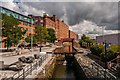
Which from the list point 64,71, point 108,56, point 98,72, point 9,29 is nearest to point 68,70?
point 64,71

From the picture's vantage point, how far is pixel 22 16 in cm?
8312

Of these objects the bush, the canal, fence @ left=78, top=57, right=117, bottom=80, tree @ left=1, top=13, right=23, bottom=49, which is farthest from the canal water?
tree @ left=1, top=13, right=23, bottom=49

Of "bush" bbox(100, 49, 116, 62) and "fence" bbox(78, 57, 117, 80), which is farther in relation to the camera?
"bush" bbox(100, 49, 116, 62)

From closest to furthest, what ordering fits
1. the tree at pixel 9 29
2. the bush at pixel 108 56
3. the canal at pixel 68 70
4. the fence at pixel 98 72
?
the fence at pixel 98 72 < the bush at pixel 108 56 < the canal at pixel 68 70 < the tree at pixel 9 29

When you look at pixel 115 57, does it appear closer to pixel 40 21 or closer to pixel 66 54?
pixel 66 54

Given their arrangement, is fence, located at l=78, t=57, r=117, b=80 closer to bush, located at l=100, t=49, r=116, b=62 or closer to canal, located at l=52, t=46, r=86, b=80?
canal, located at l=52, t=46, r=86, b=80

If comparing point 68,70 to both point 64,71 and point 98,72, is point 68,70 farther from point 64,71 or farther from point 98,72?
point 98,72


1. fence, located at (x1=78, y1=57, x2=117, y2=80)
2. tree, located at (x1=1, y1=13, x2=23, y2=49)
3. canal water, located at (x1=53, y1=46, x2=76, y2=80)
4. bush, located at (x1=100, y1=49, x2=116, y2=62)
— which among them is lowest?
canal water, located at (x1=53, y1=46, x2=76, y2=80)

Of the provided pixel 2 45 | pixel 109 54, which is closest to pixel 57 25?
pixel 2 45

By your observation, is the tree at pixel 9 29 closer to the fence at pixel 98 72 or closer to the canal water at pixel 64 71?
the canal water at pixel 64 71

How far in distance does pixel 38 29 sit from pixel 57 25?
76855 millimetres

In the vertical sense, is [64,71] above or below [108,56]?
below

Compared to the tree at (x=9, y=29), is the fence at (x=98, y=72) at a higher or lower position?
lower

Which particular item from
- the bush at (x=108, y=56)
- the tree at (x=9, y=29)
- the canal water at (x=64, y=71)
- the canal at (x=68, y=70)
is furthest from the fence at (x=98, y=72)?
the tree at (x=9, y=29)
